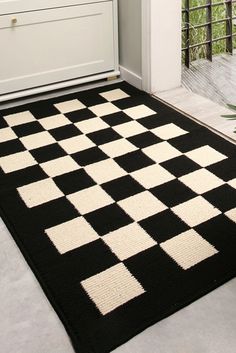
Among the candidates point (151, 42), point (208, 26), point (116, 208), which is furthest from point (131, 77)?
point (116, 208)

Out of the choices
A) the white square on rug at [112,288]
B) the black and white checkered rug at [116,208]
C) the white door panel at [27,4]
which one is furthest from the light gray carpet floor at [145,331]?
the white door panel at [27,4]

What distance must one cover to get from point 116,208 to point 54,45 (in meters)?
1.35

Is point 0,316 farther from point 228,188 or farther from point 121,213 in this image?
point 228,188

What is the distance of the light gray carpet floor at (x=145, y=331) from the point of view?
1351 mm

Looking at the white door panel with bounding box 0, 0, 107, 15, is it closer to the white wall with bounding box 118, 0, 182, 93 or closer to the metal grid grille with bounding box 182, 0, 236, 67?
the white wall with bounding box 118, 0, 182, 93

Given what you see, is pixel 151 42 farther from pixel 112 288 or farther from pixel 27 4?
pixel 112 288

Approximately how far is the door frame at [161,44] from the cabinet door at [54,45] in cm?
31

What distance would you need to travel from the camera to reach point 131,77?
Result: 3.07 m

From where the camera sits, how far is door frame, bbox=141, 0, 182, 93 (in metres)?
2.71

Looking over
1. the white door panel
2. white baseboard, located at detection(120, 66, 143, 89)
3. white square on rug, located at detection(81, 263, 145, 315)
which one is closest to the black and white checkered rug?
white square on rug, located at detection(81, 263, 145, 315)

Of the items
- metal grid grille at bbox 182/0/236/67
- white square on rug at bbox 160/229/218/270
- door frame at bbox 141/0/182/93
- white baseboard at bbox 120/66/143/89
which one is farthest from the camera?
metal grid grille at bbox 182/0/236/67

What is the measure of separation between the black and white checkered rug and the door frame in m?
0.20

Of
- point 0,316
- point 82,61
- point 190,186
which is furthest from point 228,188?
point 82,61

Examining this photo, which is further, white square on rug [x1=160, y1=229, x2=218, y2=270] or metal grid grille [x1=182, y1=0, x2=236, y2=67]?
metal grid grille [x1=182, y1=0, x2=236, y2=67]
